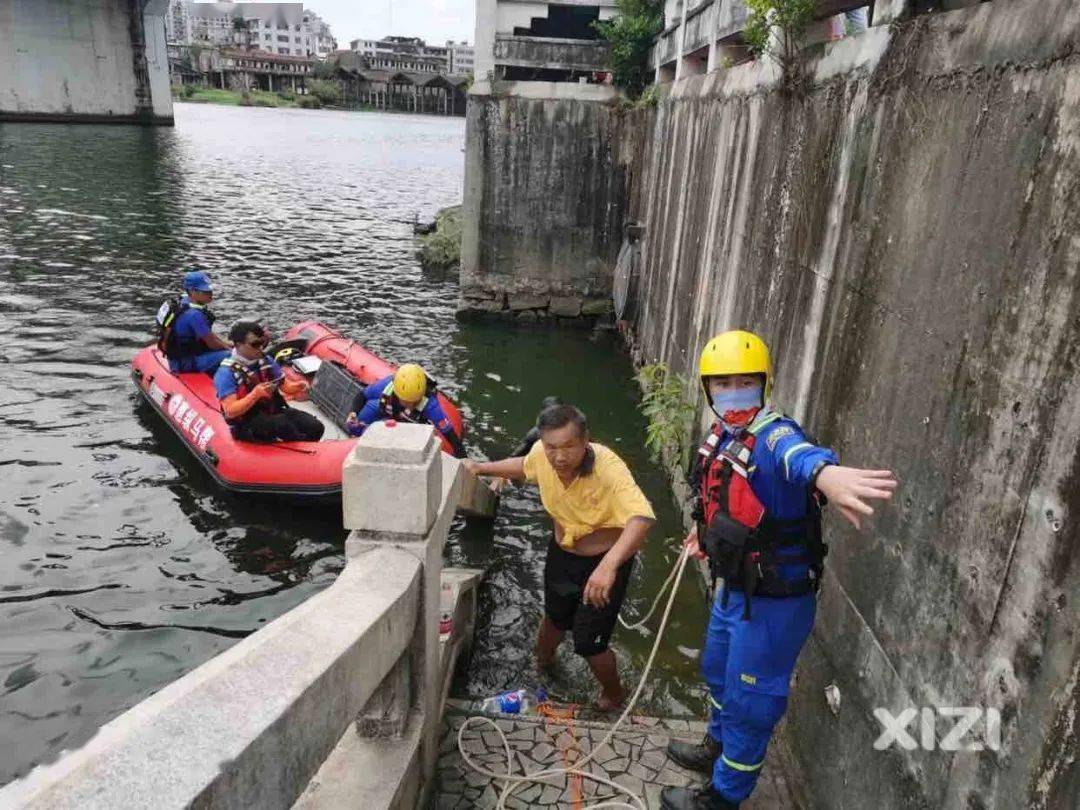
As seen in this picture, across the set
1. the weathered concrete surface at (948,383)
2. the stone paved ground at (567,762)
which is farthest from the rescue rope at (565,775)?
the weathered concrete surface at (948,383)

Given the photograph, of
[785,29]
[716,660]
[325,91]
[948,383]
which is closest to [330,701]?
[716,660]

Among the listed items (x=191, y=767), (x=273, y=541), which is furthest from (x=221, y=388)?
(x=191, y=767)

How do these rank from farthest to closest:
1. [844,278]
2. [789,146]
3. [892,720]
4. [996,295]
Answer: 1. [789,146]
2. [844,278]
3. [892,720]
4. [996,295]

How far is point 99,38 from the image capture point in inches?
2092

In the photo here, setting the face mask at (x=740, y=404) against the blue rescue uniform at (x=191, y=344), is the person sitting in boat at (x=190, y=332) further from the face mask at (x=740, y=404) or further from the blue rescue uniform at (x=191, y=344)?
the face mask at (x=740, y=404)

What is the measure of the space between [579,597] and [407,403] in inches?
119

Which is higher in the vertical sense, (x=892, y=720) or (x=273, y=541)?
(x=892, y=720)

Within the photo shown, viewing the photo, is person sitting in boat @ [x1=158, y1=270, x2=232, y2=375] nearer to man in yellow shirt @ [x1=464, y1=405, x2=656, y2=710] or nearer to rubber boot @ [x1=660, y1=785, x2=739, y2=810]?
man in yellow shirt @ [x1=464, y1=405, x2=656, y2=710]

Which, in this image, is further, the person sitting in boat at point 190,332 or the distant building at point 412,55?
the distant building at point 412,55

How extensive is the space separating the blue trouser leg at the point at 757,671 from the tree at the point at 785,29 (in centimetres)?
396

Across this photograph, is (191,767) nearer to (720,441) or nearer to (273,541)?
(720,441)

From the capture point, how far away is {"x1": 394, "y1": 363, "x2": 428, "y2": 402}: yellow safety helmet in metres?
7.02

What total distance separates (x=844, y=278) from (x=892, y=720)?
2.31m

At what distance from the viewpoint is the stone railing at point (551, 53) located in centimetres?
1427
